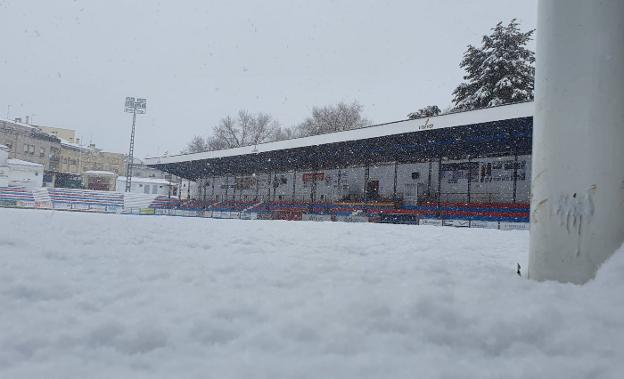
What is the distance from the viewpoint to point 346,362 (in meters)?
1.36

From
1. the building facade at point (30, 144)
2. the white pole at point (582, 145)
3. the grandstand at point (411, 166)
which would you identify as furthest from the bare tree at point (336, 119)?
the white pole at point (582, 145)

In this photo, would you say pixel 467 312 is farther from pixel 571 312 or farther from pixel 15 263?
pixel 15 263

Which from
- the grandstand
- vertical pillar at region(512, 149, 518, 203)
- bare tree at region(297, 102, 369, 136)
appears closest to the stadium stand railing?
the grandstand

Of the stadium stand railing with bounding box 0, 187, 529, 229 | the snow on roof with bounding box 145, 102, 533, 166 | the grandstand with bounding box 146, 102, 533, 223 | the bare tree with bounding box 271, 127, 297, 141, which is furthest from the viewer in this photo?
the bare tree with bounding box 271, 127, 297, 141

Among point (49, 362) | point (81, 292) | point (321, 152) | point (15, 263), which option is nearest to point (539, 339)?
point (49, 362)

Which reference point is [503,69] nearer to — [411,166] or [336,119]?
[411,166]

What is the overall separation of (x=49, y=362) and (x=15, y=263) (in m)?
2.15

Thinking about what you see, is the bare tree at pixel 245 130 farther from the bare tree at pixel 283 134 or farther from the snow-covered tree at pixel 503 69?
the snow-covered tree at pixel 503 69

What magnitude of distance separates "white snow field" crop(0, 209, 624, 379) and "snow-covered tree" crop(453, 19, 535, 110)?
32536 millimetres

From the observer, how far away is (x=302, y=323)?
1762 millimetres

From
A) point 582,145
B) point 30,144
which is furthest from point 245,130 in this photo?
point 582,145

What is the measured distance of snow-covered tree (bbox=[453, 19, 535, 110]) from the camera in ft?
102

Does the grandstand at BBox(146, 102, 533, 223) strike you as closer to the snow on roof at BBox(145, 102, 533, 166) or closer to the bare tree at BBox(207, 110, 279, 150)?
the snow on roof at BBox(145, 102, 533, 166)

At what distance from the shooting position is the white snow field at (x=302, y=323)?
132 centimetres
